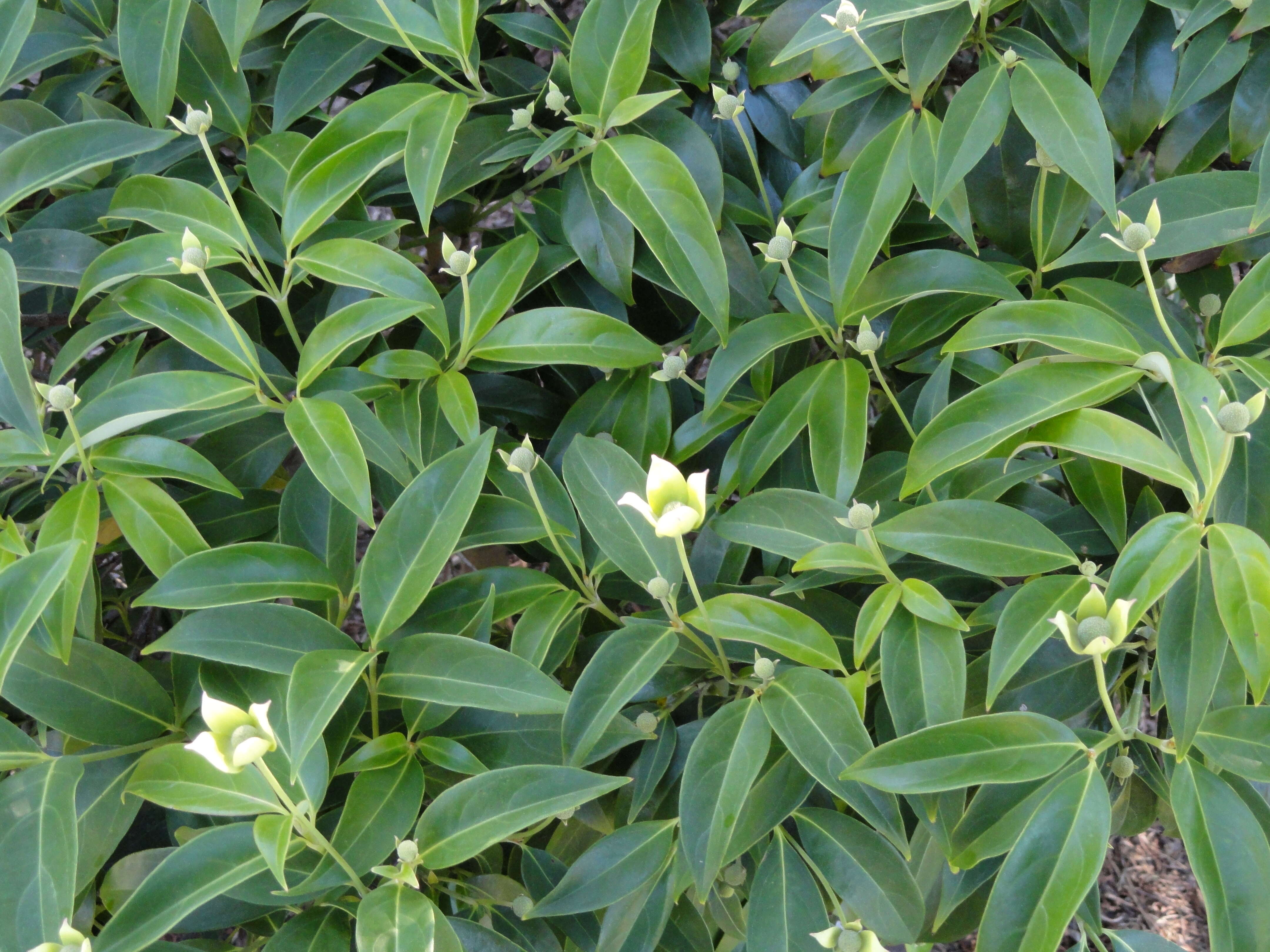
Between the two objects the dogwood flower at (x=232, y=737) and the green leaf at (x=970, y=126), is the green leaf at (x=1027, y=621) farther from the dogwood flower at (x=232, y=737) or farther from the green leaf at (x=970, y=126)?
the dogwood flower at (x=232, y=737)

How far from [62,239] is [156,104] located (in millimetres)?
152

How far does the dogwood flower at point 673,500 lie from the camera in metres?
0.56

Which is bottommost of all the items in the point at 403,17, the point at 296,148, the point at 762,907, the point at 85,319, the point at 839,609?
the point at 762,907

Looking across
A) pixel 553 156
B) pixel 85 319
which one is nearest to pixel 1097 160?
pixel 553 156

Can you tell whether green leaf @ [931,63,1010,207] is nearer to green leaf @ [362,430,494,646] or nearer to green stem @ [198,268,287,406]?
green leaf @ [362,430,494,646]

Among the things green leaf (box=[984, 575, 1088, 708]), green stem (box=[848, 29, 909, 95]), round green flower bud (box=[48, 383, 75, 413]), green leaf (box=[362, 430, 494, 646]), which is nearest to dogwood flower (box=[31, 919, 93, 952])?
green leaf (box=[362, 430, 494, 646])

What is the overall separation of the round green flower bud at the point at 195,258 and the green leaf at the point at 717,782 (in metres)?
0.51

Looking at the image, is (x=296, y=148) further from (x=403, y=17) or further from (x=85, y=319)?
(x=85, y=319)

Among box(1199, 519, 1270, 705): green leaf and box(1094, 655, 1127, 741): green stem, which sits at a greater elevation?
box(1199, 519, 1270, 705): green leaf

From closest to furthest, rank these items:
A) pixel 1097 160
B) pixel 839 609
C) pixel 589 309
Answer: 1. pixel 1097 160
2. pixel 839 609
3. pixel 589 309

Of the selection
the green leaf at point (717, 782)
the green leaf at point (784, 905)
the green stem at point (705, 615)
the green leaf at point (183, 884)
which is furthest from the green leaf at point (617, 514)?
the green leaf at point (183, 884)

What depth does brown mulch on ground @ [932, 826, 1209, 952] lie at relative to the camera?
1.77 m

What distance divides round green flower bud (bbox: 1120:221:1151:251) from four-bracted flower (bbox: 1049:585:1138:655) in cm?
24

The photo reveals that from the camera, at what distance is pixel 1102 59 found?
30.1 inches
